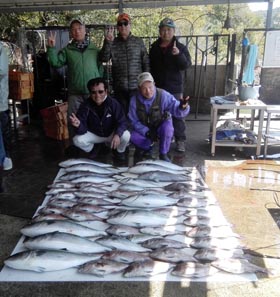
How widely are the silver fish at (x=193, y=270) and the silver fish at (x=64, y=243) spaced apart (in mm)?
522

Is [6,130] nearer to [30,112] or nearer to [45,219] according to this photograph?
[45,219]

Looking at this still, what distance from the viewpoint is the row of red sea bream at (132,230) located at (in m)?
2.38

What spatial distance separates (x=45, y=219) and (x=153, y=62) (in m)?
3.17

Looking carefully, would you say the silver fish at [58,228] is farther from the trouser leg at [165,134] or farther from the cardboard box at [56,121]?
the cardboard box at [56,121]

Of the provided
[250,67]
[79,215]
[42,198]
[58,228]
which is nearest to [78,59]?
[42,198]

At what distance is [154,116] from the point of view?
4645 mm

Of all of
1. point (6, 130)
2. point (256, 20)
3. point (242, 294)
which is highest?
point (256, 20)

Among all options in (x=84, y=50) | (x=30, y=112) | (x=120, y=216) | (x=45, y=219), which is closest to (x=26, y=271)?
(x=45, y=219)

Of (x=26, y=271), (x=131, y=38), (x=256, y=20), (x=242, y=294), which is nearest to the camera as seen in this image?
(x=242, y=294)

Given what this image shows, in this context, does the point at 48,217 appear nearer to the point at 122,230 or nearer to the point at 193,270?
the point at 122,230

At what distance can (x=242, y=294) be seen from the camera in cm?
222

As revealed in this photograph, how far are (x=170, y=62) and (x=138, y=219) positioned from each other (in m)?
2.91

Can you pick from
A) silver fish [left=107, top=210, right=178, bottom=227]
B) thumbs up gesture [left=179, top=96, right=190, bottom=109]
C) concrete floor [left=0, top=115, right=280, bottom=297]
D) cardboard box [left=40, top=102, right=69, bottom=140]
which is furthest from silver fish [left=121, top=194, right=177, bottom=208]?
cardboard box [left=40, top=102, right=69, bottom=140]

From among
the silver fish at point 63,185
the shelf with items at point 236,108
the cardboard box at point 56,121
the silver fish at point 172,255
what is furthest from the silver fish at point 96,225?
the cardboard box at point 56,121
